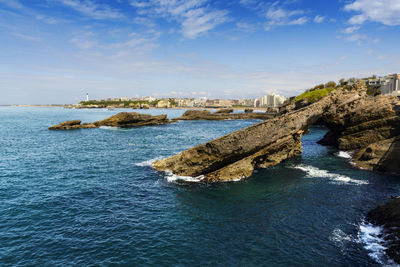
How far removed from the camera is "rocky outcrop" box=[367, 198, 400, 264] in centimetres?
1259

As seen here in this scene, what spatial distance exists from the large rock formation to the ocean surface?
7.56 feet

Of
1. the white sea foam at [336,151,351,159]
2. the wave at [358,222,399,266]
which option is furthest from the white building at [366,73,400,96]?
the wave at [358,222,399,266]

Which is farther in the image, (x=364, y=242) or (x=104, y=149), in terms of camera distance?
(x=104, y=149)

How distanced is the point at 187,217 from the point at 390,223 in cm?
1390

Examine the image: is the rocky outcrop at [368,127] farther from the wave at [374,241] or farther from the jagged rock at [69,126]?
the jagged rock at [69,126]

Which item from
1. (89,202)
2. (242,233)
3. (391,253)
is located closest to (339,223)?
(391,253)

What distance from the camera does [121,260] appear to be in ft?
41.8

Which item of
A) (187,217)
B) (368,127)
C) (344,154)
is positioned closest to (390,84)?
(368,127)

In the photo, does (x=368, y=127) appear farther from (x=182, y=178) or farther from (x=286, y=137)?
(x=182, y=178)

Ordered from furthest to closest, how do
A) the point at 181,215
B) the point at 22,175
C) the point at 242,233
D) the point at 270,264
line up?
the point at 22,175
the point at 181,215
the point at 242,233
the point at 270,264

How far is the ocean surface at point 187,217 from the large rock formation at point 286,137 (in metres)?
2.30

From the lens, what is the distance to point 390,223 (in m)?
14.8

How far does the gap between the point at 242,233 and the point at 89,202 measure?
1394 centimetres

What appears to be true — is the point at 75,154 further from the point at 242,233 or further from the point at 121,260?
the point at 242,233
